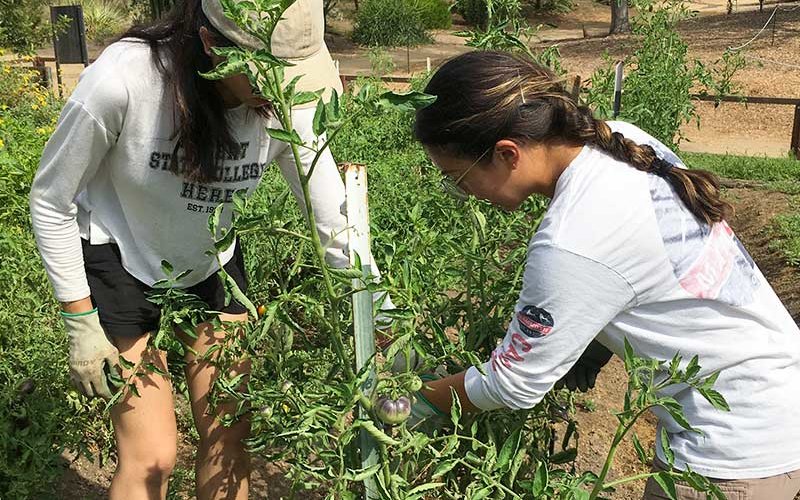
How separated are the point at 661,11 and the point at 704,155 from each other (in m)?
3.61

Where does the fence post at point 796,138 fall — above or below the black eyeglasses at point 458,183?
below

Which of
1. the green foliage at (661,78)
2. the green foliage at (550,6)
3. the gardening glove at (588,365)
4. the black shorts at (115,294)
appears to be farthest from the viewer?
the green foliage at (550,6)

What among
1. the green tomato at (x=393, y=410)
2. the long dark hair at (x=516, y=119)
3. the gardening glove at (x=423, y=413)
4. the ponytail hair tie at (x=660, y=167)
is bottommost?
the gardening glove at (x=423, y=413)

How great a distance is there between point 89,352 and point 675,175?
1162mm

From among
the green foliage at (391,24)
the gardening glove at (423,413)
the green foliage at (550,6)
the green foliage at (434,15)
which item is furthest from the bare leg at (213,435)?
the green foliage at (550,6)

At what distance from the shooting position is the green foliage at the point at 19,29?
7.61 meters

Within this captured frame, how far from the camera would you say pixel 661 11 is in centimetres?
460

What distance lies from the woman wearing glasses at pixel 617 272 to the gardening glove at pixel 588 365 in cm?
21

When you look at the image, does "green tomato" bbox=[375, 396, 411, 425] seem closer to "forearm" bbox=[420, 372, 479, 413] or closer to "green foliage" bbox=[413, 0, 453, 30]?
"forearm" bbox=[420, 372, 479, 413]

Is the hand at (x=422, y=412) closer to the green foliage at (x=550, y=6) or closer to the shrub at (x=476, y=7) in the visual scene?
the shrub at (x=476, y=7)

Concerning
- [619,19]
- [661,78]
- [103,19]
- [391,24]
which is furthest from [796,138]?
[103,19]

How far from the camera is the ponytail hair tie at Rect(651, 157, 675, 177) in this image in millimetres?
1440

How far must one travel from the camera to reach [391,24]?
19969 mm

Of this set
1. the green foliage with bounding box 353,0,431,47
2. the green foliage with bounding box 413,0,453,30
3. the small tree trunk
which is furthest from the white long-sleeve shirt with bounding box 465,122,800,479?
the green foliage with bounding box 413,0,453,30
